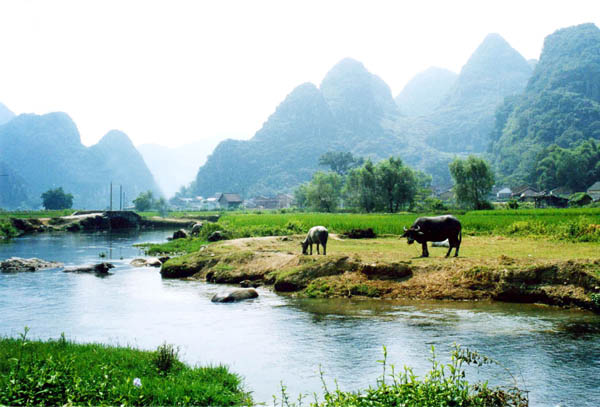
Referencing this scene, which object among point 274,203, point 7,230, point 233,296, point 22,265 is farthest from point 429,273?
point 274,203

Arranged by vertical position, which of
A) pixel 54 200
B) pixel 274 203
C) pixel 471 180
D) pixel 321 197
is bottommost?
pixel 274 203

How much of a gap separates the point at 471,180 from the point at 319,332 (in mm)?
64924

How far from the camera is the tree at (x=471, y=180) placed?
72.4m

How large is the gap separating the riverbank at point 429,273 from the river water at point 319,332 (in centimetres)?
77

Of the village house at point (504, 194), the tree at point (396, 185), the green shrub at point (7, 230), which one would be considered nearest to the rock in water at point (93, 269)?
the green shrub at point (7, 230)

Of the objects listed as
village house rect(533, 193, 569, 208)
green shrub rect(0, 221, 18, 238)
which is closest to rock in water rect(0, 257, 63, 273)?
green shrub rect(0, 221, 18, 238)

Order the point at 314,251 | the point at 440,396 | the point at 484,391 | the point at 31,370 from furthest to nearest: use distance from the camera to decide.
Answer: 1. the point at 314,251
2. the point at 31,370
3. the point at 484,391
4. the point at 440,396

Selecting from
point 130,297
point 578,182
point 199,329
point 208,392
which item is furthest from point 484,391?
point 578,182

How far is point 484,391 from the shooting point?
7.01m

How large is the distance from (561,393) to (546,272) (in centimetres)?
859

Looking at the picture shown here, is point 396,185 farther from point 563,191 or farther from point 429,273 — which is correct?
point 563,191

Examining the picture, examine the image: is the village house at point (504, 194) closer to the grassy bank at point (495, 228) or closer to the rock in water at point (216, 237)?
the grassy bank at point (495, 228)

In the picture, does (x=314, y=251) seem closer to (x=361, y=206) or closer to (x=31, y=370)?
(x=31, y=370)

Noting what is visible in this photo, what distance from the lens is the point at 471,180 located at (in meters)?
72.7
